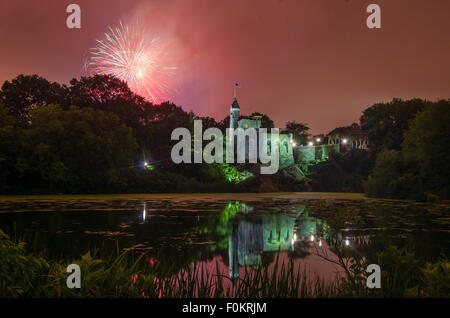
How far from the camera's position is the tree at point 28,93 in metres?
48.8

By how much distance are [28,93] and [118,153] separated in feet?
75.4

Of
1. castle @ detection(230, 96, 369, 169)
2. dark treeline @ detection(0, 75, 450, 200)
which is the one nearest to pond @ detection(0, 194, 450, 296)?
dark treeline @ detection(0, 75, 450, 200)

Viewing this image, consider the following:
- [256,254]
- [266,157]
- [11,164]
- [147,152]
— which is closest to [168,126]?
[147,152]

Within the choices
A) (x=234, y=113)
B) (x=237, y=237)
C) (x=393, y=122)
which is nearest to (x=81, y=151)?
(x=237, y=237)

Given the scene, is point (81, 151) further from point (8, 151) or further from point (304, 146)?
point (304, 146)

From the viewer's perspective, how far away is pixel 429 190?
29.9 metres

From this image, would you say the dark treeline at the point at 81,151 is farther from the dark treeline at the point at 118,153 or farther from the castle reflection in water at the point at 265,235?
the castle reflection in water at the point at 265,235

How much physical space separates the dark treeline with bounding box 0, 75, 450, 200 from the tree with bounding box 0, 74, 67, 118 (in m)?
0.13

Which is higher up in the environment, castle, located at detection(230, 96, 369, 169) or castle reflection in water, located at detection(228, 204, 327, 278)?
castle, located at detection(230, 96, 369, 169)

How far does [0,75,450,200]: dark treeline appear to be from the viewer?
3110cm

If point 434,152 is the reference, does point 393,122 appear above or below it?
above

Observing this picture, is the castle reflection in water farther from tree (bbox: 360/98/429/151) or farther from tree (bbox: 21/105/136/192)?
tree (bbox: 360/98/429/151)

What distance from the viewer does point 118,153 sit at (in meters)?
37.6

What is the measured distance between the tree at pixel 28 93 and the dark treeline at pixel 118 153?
0.13m
